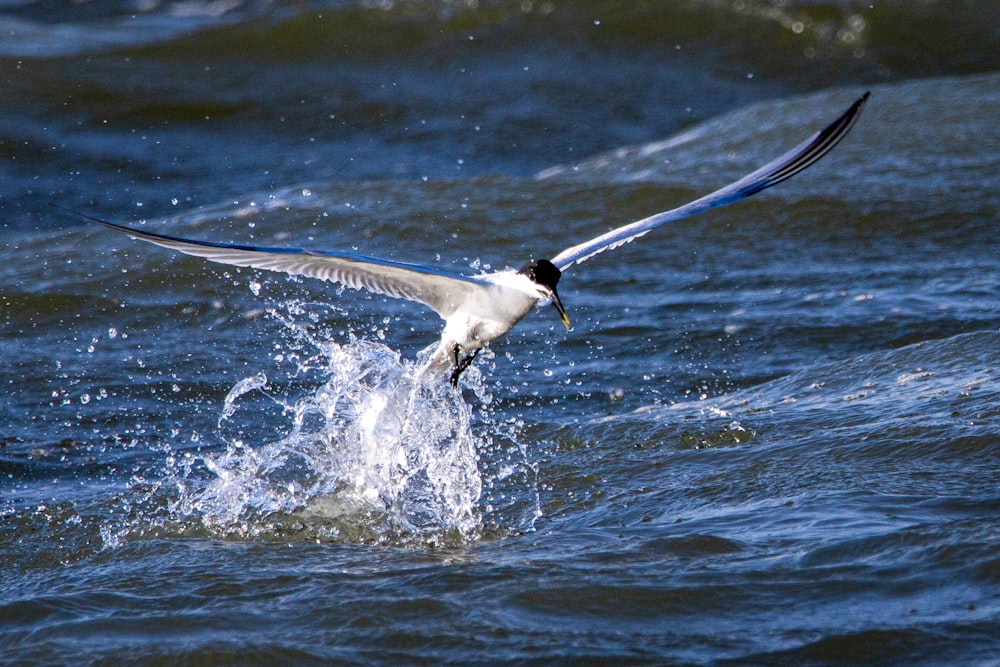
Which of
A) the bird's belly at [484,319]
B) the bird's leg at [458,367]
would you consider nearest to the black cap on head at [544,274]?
the bird's belly at [484,319]

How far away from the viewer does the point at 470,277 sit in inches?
216

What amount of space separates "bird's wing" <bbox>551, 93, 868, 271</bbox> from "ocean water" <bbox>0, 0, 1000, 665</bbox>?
0.90 metres

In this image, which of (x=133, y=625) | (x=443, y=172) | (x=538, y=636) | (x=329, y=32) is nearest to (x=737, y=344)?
(x=538, y=636)

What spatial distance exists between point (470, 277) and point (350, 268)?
19.8 inches

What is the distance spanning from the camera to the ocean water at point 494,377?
4.50m

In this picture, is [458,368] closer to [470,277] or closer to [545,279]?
[470,277]

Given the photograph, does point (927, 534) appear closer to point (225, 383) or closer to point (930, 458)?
point (930, 458)

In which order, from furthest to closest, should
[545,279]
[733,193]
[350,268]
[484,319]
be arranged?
[733,193] < [484,319] < [350,268] < [545,279]

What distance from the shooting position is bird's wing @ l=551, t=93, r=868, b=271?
18.4 ft

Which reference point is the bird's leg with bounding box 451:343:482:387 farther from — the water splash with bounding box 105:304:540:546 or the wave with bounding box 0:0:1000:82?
the wave with bounding box 0:0:1000:82

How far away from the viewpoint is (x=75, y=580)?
492cm

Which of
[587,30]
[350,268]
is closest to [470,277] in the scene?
[350,268]

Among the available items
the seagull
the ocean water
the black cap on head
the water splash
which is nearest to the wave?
the ocean water

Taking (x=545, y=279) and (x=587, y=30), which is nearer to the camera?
(x=545, y=279)
